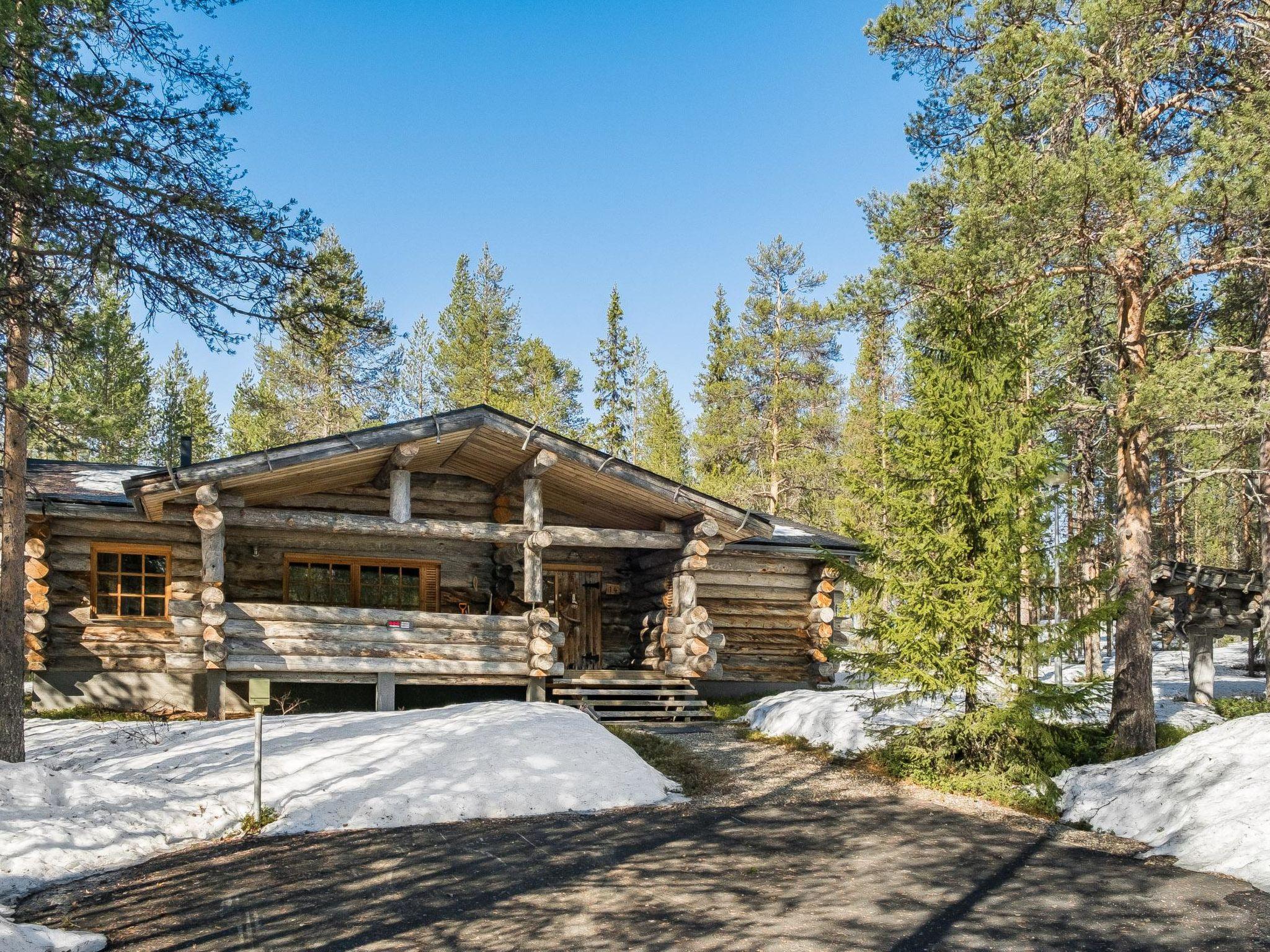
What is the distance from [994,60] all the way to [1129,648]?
7378mm

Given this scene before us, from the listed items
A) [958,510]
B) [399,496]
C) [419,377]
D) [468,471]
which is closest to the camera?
[958,510]

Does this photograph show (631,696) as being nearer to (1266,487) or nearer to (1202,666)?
(1202,666)

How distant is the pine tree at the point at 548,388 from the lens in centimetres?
3812

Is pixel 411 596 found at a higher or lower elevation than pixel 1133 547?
lower

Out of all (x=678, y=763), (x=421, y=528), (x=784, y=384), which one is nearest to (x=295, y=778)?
(x=678, y=763)

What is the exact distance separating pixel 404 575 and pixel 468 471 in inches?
86.8

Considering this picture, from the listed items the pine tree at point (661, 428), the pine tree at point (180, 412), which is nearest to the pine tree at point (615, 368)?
the pine tree at point (661, 428)

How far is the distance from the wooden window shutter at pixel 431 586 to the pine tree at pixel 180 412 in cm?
2370

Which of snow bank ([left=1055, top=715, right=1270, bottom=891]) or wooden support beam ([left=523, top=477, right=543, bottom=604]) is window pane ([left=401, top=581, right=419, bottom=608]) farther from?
snow bank ([left=1055, top=715, right=1270, bottom=891])

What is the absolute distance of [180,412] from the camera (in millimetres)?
36906

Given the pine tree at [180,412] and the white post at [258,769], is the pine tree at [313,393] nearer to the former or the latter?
the pine tree at [180,412]

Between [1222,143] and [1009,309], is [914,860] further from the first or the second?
[1222,143]

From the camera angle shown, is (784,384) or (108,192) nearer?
(108,192)

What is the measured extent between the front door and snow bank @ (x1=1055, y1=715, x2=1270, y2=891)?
1015 centimetres
